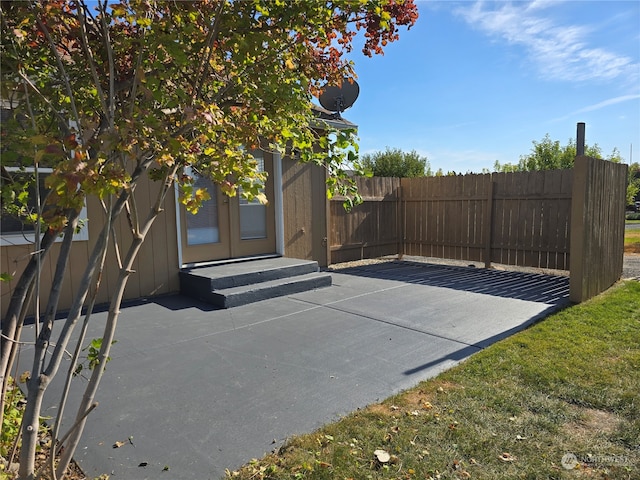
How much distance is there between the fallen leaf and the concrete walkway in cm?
44

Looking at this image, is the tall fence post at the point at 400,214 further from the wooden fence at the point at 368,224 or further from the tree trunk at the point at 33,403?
the tree trunk at the point at 33,403

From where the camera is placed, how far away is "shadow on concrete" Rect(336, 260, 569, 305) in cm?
600

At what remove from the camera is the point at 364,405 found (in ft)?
8.88

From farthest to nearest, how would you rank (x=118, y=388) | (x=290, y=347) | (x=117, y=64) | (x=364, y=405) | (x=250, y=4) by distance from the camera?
(x=290, y=347) < (x=118, y=388) < (x=364, y=405) < (x=117, y=64) < (x=250, y=4)

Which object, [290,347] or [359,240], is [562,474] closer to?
[290,347]

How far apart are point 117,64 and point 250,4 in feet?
2.22

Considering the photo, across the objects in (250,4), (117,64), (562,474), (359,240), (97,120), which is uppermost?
(250,4)

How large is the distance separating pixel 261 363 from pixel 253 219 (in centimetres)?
385

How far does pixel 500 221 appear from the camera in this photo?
820cm

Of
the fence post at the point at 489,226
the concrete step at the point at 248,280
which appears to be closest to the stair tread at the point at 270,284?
the concrete step at the point at 248,280

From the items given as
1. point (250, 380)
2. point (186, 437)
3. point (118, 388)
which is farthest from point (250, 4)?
point (118, 388)

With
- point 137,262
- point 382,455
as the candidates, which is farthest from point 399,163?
point 382,455

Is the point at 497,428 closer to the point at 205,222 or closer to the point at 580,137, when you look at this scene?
the point at 205,222

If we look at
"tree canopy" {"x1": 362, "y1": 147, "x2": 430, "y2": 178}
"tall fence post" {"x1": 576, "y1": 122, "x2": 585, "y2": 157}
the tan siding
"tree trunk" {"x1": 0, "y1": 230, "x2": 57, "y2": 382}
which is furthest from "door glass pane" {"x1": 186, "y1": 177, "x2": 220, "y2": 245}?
"tree canopy" {"x1": 362, "y1": 147, "x2": 430, "y2": 178}
